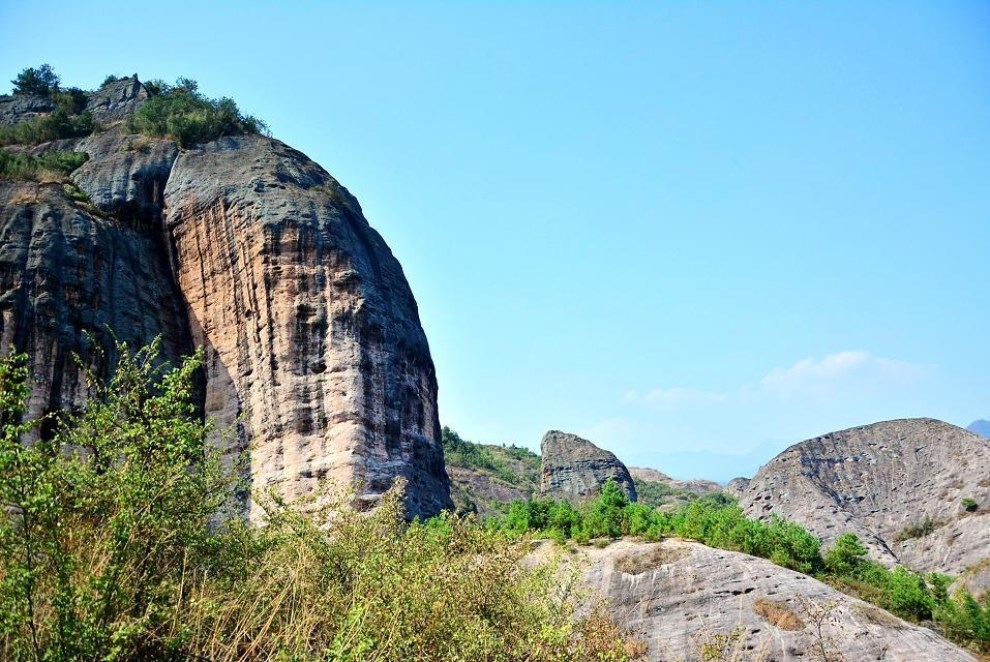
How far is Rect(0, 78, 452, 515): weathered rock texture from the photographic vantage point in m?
25.2

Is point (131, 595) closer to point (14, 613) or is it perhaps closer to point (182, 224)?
point (14, 613)

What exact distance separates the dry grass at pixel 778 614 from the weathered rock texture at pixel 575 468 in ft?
114

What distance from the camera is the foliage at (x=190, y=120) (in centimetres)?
3391

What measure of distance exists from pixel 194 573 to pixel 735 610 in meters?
13.4

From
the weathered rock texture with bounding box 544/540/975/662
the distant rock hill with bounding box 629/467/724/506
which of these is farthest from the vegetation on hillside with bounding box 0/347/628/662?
the distant rock hill with bounding box 629/467/724/506

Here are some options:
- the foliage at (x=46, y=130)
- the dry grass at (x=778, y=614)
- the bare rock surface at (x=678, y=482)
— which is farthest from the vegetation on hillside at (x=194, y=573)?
the bare rock surface at (x=678, y=482)

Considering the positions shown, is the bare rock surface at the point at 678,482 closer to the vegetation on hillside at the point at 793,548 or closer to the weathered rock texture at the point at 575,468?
the weathered rock texture at the point at 575,468

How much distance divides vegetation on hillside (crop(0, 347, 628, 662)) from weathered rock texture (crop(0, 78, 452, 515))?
41.6 ft

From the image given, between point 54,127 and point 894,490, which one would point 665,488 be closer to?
point 894,490

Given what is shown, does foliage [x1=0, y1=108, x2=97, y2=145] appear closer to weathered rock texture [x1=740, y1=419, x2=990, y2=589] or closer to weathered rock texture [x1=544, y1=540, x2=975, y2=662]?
weathered rock texture [x1=544, y1=540, x2=975, y2=662]

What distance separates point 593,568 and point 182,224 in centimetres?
2131

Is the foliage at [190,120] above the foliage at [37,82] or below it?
below

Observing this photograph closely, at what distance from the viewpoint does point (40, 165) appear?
105ft

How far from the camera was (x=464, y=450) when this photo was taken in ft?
252
